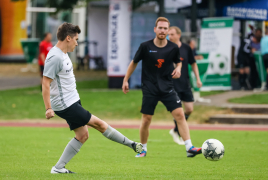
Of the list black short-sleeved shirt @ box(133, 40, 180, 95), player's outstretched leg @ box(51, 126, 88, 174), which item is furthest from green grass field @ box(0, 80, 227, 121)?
player's outstretched leg @ box(51, 126, 88, 174)

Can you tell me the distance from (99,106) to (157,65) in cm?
890

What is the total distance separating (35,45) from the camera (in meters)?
29.8

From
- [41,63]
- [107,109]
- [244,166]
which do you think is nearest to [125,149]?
[244,166]

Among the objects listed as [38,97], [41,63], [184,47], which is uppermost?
[184,47]

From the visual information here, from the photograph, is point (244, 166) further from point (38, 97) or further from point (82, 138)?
point (38, 97)

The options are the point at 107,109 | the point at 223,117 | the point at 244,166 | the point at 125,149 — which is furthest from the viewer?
the point at 107,109

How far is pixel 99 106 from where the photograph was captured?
1625 centimetres

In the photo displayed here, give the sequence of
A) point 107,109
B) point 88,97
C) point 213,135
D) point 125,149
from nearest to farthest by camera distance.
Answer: point 125,149
point 213,135
point 107,109
point 88,97

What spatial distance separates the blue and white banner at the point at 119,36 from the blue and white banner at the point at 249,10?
3.95 metres

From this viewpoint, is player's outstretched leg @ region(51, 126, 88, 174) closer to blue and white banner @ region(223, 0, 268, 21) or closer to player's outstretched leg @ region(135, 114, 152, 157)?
player's outstretched leg @ region(135, 114, 152, 157)

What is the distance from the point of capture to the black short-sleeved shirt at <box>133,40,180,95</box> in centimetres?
751

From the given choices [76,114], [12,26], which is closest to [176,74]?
[76,114]

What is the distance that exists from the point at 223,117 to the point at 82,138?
8.93m

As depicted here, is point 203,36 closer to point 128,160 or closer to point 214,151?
point 128,160
